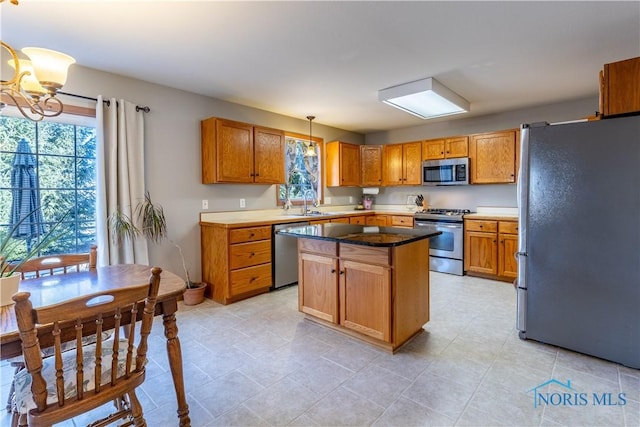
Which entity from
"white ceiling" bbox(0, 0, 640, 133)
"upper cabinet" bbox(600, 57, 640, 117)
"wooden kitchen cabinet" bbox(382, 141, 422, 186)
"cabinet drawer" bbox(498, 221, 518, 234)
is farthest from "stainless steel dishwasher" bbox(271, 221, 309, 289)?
"upper cabinet" bbox(600, 57, 640, 117)

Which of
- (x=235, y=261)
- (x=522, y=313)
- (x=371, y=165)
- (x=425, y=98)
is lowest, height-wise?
(x=522, y=313)

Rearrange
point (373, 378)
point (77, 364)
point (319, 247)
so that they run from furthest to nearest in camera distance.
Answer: point (319, 247)
point (373, 378)
point (77, 364)

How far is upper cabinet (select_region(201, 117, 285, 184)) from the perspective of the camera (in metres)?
3.69

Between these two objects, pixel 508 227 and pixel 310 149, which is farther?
pixel 310 149

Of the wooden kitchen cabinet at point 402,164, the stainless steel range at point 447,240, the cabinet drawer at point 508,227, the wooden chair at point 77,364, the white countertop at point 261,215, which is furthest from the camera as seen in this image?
the wooden kitchen cabinet at point 402,164

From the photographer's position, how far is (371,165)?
19.3 ft

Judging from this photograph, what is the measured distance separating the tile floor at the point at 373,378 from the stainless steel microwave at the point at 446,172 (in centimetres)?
242

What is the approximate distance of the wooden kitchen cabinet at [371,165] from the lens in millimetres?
5828

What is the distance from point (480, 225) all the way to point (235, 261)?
10.9 ft

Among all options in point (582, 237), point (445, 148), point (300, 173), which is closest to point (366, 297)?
point (582, 237)

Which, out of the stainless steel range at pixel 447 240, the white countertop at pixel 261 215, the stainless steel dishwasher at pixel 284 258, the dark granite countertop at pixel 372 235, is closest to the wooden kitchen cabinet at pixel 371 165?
the white countertop at pixel 261 215

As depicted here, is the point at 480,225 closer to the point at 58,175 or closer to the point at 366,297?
the point at 366,297

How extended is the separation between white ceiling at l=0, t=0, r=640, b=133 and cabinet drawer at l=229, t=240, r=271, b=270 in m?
1.78

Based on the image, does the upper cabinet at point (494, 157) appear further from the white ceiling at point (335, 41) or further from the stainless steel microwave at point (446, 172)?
the white ceiling at point (335, 41)
